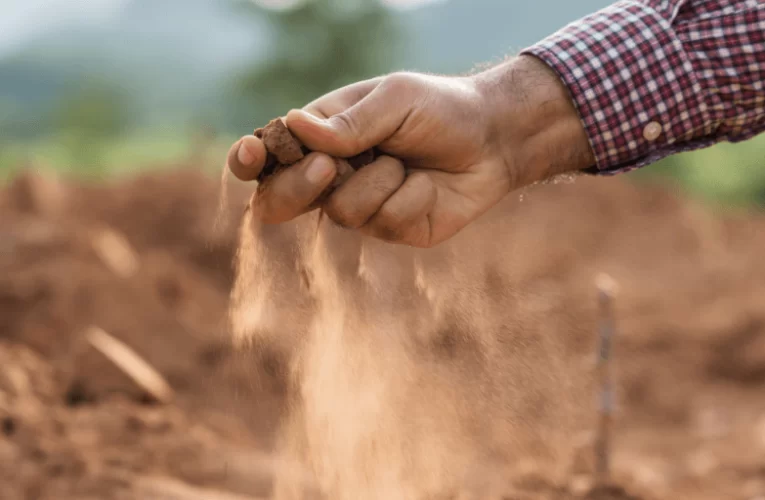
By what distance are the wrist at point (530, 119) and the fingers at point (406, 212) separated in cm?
28

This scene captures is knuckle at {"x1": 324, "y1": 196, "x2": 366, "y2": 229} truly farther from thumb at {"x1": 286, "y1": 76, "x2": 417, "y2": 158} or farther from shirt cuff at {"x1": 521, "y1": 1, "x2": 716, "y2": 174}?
shirt cuff at {"x1": 521, "y1": 1, "x2": 716, "y2": 174}

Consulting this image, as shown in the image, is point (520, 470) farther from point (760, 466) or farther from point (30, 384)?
point (30, 384)

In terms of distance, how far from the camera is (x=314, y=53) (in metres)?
16.1

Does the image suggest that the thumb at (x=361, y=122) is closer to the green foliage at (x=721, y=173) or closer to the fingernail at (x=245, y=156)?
the fingernail at (x=245, y=156)

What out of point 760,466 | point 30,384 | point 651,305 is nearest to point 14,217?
point 30,384

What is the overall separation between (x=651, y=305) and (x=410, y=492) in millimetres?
4041

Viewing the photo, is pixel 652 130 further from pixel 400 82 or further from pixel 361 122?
pixel 361 122

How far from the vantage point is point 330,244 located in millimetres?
1886

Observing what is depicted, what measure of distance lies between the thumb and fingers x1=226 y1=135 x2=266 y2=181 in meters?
0.09

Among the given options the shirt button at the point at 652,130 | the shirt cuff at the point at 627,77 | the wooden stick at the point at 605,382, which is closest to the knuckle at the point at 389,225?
the shirt cuff at the point at 627,77

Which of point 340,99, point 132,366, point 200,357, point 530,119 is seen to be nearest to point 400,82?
point 340,99

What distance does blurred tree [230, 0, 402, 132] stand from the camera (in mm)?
15906

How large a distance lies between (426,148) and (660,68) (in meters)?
0.68

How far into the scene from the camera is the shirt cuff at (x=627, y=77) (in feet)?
6.59
